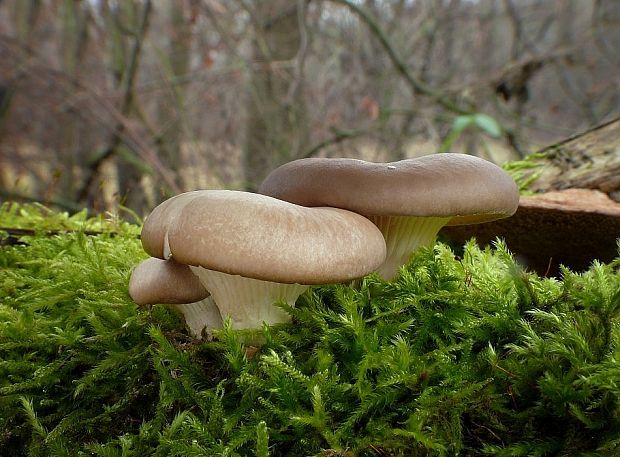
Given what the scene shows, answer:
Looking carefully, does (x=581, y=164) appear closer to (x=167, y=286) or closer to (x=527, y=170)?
(x=527, y=170)

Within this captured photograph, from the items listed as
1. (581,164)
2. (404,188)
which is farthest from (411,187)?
(581,164)

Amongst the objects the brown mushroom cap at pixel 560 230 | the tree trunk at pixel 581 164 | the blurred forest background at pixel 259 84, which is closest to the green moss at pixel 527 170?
the tree trunk at pixel 581 164

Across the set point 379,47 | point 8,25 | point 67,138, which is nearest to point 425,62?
point 379,47

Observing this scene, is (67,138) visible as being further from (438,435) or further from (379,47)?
(438,435)

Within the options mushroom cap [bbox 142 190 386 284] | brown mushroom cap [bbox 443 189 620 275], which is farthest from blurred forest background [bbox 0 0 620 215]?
mushroom cap [bbox 142 190 386 284]

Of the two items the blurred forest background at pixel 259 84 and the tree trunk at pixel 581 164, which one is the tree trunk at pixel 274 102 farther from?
the tree trunk at pixel 581 164

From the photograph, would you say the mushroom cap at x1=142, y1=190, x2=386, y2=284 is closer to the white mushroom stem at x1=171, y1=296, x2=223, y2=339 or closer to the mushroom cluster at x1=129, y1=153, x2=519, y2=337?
the mushroom cluster at x1=129, y1=153, x2=519, y2=337

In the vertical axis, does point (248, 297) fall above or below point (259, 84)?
below
